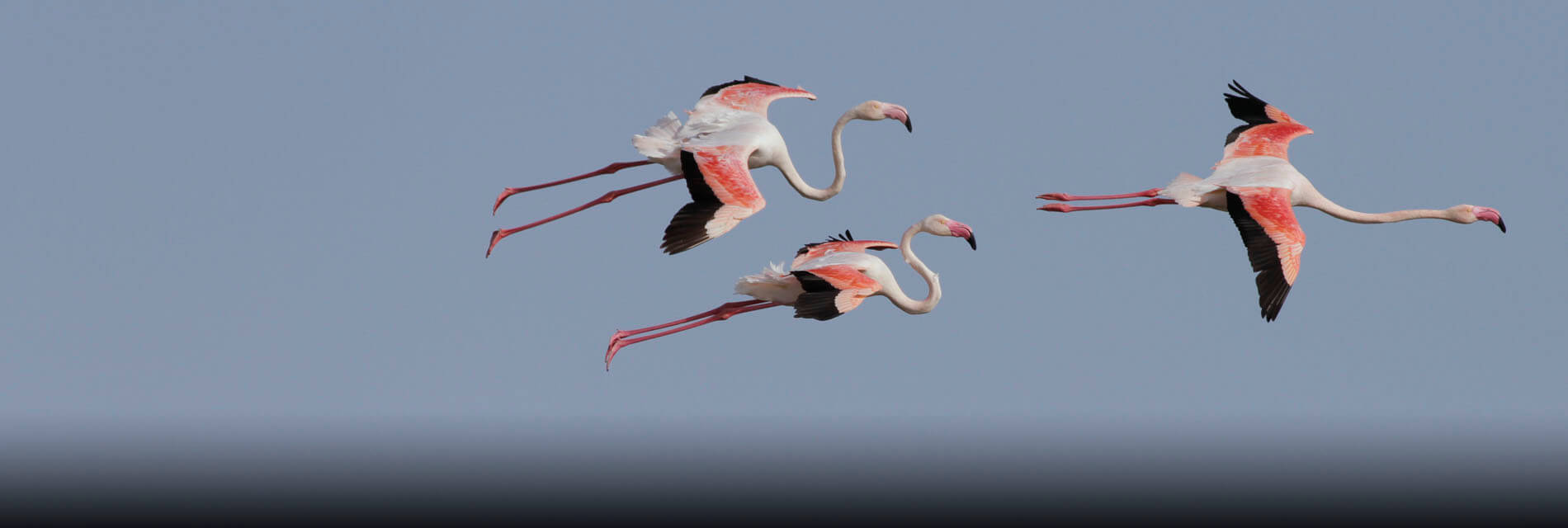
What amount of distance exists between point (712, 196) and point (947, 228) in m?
3.05

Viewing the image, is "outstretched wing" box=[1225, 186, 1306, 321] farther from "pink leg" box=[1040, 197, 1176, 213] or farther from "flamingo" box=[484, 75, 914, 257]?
"flamingo" box=[484, 75, 914, 257]

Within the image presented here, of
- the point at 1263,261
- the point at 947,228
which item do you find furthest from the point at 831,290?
the point at 1263,261

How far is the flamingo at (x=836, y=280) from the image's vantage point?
64.0 ft

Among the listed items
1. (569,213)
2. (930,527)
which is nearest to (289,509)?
(930,527)

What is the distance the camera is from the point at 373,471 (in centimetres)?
15550

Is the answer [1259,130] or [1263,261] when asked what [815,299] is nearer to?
[1263,261]

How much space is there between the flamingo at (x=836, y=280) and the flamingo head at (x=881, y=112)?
4.03ft

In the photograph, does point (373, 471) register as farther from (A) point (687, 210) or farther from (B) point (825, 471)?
(A) point (687, 210)

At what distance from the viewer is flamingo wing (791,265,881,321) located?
18.6 metres

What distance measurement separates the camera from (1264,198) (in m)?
19.9

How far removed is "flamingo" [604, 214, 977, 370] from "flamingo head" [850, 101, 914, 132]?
123cm

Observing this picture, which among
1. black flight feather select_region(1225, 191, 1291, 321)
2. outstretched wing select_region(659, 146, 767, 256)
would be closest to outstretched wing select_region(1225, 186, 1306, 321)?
black flight feather select_region(1225, 191, 1291, 321)

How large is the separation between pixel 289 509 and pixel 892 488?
142ft

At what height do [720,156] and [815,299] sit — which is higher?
[720,156]
